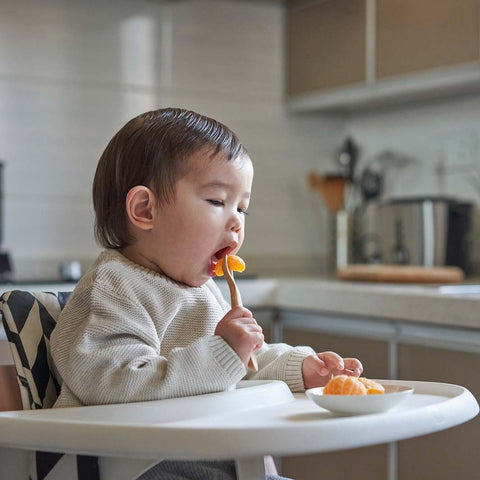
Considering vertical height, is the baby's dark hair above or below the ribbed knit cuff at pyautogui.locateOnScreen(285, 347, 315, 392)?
above

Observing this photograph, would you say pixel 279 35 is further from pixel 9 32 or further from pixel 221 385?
pixel 221 385

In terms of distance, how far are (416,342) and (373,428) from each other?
52.4 inches

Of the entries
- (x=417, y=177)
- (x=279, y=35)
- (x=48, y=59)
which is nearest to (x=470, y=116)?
(x=417, y=177)

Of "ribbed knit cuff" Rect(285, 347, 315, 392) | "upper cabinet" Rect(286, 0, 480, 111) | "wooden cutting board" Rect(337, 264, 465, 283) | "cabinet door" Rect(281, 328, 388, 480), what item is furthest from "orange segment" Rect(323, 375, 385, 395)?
"upper cabinet" Rect(286, 0, 480, 111)

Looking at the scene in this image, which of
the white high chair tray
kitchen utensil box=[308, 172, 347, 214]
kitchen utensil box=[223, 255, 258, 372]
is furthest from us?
kitchen utensil box=[308, 172, 347, 214]

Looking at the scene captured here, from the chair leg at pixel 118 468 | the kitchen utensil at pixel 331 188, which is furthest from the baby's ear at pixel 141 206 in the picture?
the kitchen utensil at pixel 331 188

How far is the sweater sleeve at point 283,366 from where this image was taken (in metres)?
1.22

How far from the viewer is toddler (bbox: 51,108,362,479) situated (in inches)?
40.5

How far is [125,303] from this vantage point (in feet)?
3.55

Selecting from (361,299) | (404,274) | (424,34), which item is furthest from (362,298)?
(424,34)

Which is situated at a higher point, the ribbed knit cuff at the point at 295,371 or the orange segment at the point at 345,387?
the orange segment at the point at 345,387

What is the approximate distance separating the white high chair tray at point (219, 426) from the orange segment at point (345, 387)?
0.03 metres

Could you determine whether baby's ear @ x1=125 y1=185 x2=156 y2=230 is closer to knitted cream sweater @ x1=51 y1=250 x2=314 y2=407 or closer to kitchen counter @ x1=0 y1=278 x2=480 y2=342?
knitted cream sweater @ x1=51 y1=250 x2=314 y2=407

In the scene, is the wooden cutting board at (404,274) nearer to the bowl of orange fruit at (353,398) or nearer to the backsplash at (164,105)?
the backsplash at (164,105)
